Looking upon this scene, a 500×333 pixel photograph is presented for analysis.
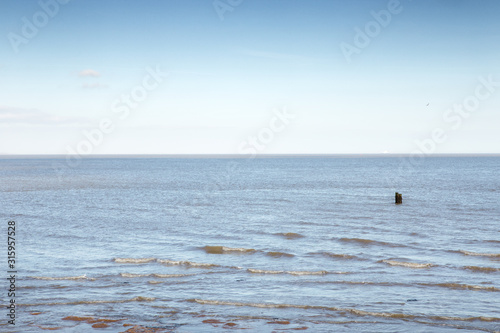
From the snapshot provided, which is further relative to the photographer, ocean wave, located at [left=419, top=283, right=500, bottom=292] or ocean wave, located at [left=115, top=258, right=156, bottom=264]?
ocean wave, located at [left=115, top=258, right=156, bottom=264]

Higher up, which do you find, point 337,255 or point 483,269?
point 337,255

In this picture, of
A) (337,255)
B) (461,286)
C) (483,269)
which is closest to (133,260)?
(337,255)

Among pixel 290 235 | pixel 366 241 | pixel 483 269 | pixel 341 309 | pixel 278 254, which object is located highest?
pixel 290 235

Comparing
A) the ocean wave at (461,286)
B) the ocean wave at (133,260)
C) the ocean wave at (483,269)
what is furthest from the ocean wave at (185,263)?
the ocean wave at (483,269)

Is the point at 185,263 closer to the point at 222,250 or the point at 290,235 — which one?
the point at 222,250

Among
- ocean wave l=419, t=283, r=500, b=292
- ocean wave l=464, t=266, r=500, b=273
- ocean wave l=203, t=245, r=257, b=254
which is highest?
ocean wave l=203, t=245, r=257, b=254

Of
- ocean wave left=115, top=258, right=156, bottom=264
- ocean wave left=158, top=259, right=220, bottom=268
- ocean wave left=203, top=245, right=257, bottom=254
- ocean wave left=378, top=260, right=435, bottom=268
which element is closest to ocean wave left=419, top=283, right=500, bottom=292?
ocean wave left=378, top=260, right=435, bottom=268

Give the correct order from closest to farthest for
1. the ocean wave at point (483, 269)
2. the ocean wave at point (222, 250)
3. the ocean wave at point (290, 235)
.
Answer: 1. the ocean wave at point (483, 269)
2. the ocean wave at point (222, 250)
3. the ocean wave at point (290, 235)

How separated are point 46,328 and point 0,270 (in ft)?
26.8

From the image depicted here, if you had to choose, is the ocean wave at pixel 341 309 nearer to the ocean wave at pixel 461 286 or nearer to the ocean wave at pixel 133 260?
the ocean wave at pixel 461 286

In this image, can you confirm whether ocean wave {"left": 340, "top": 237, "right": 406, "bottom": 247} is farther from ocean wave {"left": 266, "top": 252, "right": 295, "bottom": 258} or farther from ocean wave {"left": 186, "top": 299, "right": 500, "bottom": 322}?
ocean wave {"left": 186, "top": 299, "right": 500, "bottom": 322}

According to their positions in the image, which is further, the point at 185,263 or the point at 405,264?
the point at 185,263

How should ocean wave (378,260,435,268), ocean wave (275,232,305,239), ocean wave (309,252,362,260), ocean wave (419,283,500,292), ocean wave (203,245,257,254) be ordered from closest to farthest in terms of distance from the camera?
ocean wave (419,283,500,292), ocean wave (378,260,435,268), ocean wave (309,252,362,260), ocean wave (203,245,257,254), ocean wave (275,232,305,239)

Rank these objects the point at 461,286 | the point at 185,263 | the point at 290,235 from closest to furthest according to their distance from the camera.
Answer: the point at 461,286
the point at 185,263
the point at 290,235
